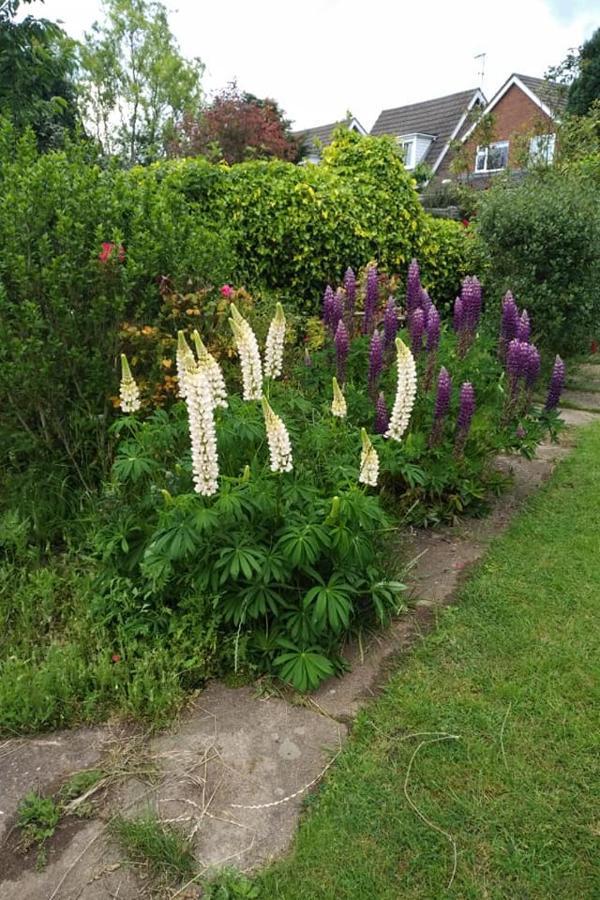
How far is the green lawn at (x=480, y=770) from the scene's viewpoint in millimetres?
1895

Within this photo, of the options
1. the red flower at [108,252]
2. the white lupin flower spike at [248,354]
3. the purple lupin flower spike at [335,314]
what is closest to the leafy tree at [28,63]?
the red flower at [108,252]

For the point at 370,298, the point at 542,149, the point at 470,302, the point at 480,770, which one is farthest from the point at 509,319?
the point at 542,149

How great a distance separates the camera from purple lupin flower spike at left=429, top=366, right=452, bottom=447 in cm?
360

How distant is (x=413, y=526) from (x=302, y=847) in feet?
7.63

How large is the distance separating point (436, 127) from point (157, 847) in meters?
32.9

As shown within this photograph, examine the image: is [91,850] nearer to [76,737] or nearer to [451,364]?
[76,737]

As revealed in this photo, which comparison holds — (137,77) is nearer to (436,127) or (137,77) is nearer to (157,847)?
(436,127)

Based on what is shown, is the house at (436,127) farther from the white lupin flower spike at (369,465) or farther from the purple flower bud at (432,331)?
the white lupin flower spike at (369,465)

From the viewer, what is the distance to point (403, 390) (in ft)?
10.7

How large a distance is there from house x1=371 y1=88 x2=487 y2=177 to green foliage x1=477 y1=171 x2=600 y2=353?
74.9ft

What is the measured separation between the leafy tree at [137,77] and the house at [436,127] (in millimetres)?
10097

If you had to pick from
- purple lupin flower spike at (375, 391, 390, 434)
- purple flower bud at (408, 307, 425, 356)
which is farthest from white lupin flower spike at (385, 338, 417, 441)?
purple flower bud at (408, 307, 425, 356)

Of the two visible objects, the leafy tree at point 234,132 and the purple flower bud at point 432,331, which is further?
the leafy tree at point 234,132

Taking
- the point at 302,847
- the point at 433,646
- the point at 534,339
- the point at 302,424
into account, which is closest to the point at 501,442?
the point at 302,424
